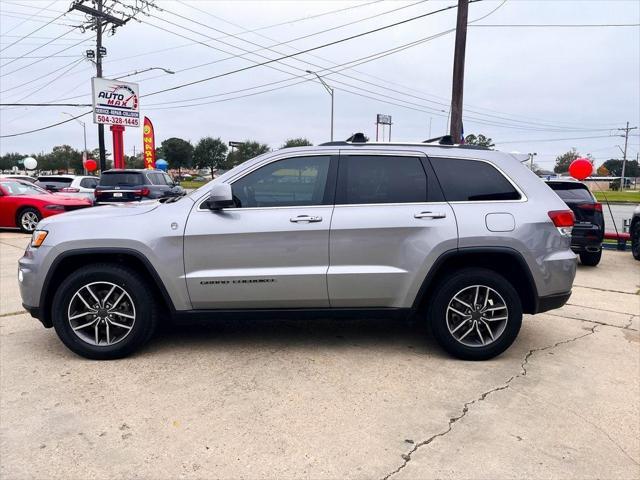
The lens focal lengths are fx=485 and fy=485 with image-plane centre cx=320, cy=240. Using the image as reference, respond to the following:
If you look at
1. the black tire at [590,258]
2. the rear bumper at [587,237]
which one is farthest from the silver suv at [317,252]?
the black tire at [590,258]

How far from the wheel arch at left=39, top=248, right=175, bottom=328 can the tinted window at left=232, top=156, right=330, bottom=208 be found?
2.98 ft

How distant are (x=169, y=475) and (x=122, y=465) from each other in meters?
0.29

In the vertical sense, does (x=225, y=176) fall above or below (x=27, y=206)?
above

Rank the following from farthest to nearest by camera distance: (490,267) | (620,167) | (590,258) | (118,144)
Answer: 1. (620,167)
2. (118,144)
3. (590,258)
4. (490,267)

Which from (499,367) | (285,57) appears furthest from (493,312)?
(285,57)

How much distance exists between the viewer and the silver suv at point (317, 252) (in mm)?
3877

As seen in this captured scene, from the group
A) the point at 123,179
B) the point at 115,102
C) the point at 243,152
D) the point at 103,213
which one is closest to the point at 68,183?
the point at 123,179

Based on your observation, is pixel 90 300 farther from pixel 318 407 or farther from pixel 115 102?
pixel 115 102

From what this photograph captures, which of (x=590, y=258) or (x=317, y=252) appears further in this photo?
(x=590, y=258)

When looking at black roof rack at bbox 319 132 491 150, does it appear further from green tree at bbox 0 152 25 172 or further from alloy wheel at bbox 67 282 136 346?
green tree at bbox 0 152 25 172

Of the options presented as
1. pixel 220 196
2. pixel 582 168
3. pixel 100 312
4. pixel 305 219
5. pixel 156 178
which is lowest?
pixel 100 312

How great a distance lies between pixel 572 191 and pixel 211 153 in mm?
62298

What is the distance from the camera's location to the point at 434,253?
3.89 m

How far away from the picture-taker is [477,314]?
4.00 meters
